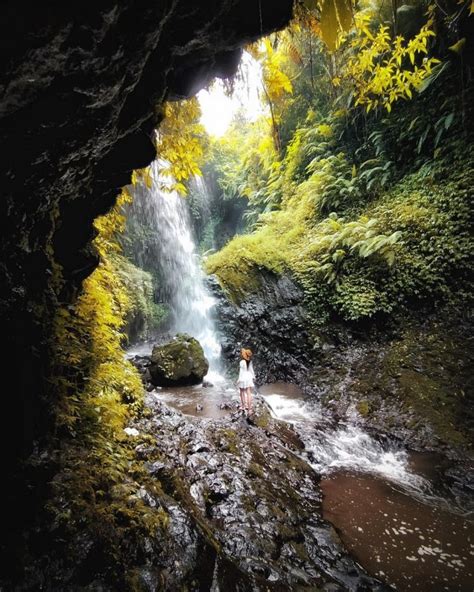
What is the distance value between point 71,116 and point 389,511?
4.95m

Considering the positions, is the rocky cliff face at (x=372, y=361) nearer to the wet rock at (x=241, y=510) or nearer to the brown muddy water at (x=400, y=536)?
the brown muddy water at (x=400, y=536)

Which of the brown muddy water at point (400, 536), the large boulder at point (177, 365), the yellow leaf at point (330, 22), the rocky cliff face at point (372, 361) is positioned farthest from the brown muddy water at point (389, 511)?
the yellow leaf at point (330, 22)

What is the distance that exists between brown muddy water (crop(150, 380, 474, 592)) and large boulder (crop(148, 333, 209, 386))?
6.60 ft

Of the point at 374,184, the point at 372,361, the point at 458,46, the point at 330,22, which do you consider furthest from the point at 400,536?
the point at 458,46

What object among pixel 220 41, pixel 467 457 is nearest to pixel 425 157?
pixel 467 457

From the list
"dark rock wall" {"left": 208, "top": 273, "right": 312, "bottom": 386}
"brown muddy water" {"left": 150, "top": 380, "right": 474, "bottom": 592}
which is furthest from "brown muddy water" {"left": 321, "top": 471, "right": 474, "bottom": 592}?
"dark rock wall" {"left": 208, "top": 273, "right": 312, "bottom": 386}

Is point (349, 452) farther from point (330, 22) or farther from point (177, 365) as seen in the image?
point (330, 22)

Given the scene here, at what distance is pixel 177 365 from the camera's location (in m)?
8.69

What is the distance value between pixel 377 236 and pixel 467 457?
5.10 metres

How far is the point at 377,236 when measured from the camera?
8.15m

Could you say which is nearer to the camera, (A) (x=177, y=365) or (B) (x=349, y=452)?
(B) (x=349, y=452)

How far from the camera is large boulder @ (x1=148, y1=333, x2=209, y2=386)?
28.1 ft

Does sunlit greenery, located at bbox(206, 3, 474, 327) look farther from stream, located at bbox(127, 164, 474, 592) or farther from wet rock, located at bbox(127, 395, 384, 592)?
wet rock, located at bbox(127, 395, 384, 592)

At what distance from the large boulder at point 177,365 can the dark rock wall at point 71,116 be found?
6005 mm
